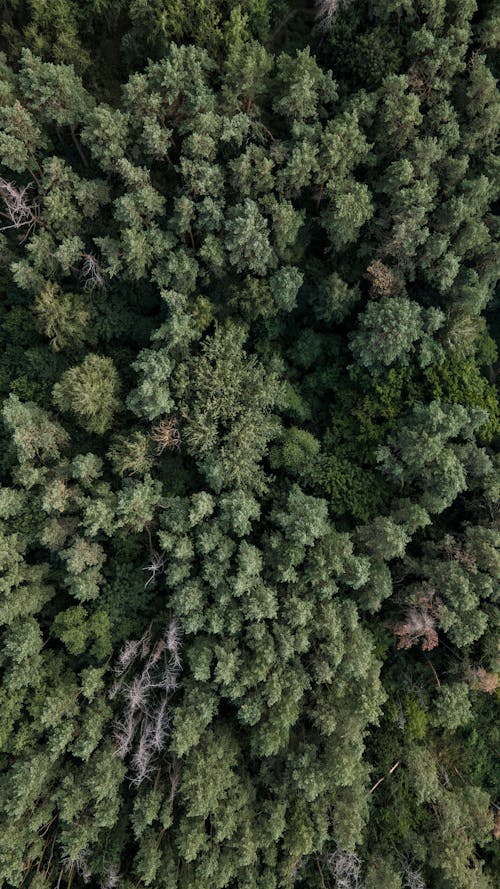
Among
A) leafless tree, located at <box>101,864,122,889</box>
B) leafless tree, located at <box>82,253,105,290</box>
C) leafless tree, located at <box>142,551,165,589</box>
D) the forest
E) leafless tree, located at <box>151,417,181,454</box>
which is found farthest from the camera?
leafless tree, located at <box>151,417,181,454</box>

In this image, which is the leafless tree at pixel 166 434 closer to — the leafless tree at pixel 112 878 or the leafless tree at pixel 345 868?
the leafless tree at pixel 112 878

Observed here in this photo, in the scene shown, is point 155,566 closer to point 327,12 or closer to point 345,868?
point 345,868

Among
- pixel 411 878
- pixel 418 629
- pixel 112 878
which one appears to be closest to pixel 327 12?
pixel 418 629

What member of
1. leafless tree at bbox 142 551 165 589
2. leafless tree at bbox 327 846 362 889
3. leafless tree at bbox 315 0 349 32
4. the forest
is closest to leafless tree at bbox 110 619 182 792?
the forest

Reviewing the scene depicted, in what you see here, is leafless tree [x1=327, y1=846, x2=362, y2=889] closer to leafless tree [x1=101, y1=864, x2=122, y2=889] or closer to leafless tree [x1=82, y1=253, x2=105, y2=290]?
leafless tree [x1=101, y1=864, x2=122, y2=889]

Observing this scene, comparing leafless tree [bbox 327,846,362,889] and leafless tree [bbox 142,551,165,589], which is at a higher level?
leafless tree [bbox 142,551,165,589]

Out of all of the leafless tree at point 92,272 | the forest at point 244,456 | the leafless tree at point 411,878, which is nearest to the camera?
the forest at point 244,456

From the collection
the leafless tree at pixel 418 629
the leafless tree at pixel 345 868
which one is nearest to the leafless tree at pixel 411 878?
the leafless tree at pixel 345 868

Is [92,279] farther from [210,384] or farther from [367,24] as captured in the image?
[367,24]

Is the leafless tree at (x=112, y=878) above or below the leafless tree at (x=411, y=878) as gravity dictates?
below
